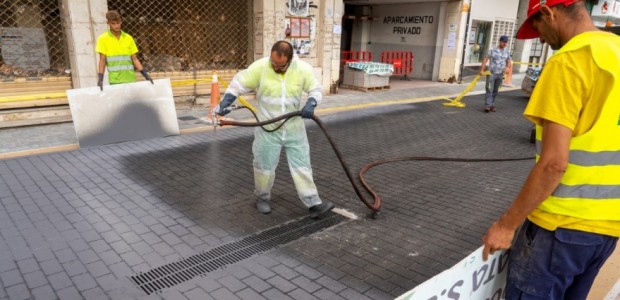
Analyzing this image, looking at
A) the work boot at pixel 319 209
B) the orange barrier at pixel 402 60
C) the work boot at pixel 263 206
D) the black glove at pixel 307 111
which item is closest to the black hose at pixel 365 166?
the black glove at pixel 307 111

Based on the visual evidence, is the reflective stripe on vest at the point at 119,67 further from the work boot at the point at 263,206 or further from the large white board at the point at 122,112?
the work boot at the point at 263,206

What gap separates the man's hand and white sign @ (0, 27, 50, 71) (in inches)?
361

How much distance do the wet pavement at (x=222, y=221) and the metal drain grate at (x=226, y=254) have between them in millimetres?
15

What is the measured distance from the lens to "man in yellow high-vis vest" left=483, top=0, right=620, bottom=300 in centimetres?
158

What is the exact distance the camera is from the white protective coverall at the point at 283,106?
13.9 feet

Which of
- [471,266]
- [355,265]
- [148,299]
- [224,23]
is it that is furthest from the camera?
[224,23]

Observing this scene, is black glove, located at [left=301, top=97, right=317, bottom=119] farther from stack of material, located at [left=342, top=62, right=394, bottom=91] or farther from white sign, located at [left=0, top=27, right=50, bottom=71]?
stack of material, located at [left=342, top=62, right=394, bottom=91]

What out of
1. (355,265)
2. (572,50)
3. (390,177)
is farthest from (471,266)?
(390,177)

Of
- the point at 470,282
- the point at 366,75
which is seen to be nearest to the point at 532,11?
the point at 470,282

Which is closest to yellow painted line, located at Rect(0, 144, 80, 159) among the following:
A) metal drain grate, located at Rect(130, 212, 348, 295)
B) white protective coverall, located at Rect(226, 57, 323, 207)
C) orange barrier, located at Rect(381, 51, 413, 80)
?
white protective coverall, located at Rect(226, 57, 323, 207)

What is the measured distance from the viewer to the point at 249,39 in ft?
36.0

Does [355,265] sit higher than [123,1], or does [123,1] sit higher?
[123,1]

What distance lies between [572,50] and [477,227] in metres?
3.06

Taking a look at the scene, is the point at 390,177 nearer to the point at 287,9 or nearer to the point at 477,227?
the point at 477,227
